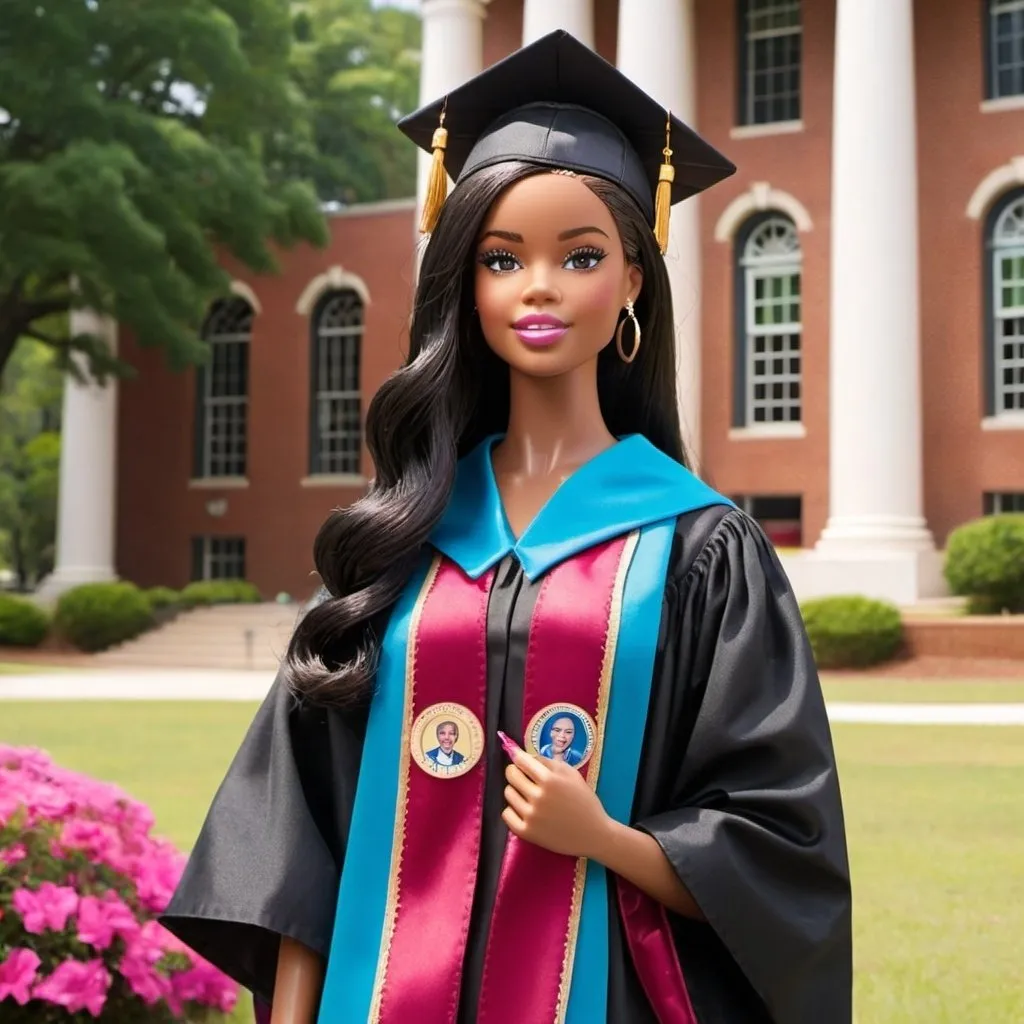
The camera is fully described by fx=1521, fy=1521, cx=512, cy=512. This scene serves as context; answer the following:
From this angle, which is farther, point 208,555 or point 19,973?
point 208,555

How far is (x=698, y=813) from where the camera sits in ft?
7.66

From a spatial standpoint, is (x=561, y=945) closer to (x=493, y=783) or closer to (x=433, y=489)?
(x=493, y=783)

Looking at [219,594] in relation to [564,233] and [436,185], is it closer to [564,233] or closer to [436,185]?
[436,185]

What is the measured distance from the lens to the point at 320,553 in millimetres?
2639

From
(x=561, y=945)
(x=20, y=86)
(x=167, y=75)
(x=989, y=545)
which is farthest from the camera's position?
(x=167, y=75)

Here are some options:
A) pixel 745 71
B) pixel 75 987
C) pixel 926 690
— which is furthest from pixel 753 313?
pixel 75 987

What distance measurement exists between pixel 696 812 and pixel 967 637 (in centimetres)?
1626

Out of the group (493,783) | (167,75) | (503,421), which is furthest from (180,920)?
(167,75)

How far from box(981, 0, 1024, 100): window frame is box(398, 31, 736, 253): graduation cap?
2232 cm

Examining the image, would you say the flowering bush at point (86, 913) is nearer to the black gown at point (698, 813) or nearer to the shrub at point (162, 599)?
the black gown at point (698, 813)

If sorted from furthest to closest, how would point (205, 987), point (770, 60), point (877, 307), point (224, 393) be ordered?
point (224, 393)
point (770, 60)
point (877, 307)
point (205, 987)

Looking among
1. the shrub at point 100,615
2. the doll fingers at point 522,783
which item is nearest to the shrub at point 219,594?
the shrub at point 100,615

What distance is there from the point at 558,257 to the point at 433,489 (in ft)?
1.49

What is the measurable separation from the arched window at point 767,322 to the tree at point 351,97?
11.7 m
